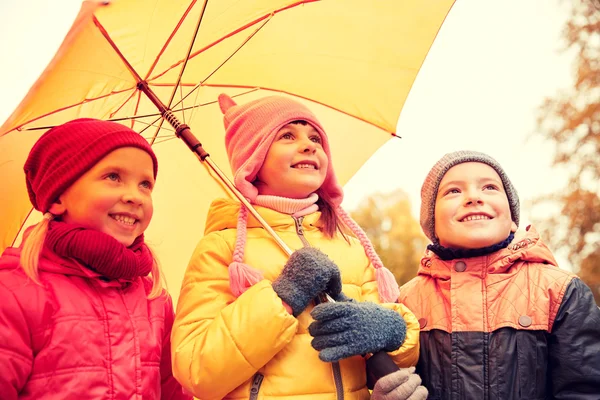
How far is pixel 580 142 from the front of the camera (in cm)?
885

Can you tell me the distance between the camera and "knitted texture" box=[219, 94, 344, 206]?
86.9 inches

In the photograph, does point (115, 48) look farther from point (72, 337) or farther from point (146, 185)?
point (72, 337)

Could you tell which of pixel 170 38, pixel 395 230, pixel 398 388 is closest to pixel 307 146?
pixel 170 38

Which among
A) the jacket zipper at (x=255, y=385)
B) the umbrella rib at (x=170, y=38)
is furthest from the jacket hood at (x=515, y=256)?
the umbrella rib at (x=170, y=38)

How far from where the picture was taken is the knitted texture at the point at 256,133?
221 cm

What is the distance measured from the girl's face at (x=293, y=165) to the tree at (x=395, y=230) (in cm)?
1187

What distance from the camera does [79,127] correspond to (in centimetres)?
214

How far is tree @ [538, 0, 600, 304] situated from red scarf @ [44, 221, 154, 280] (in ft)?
24.1

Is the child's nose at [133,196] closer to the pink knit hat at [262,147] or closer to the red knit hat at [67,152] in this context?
the red knit hat at [67,152]

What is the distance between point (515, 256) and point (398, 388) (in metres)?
0.72

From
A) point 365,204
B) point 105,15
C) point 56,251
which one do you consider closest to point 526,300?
point 56,251

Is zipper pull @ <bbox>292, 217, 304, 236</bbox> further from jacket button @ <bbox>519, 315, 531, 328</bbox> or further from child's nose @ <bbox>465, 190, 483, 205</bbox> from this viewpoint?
jacket button @ <bbox>519, 315, 531, 328</bbox>

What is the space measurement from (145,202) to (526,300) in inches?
55.7

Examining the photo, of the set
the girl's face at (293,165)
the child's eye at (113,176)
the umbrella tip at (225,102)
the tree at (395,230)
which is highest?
the umbrella tip at (225,102)
